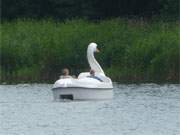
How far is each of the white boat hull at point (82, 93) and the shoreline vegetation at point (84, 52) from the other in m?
5.07

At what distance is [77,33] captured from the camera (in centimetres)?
4097

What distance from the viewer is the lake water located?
2556 cm

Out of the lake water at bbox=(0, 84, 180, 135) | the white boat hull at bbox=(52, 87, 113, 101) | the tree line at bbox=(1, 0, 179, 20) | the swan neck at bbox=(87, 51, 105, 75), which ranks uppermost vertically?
the tree line at bbox=(1, 0, 179, 20)

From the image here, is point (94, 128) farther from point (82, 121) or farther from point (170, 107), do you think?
point (170, 107)

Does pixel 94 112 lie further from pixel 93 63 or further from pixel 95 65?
pixel 93 63

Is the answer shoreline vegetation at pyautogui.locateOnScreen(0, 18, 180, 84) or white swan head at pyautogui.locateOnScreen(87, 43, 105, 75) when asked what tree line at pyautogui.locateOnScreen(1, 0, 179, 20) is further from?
white swan head at pyautogui.locateOnScreen(87, 43, 105, 75)

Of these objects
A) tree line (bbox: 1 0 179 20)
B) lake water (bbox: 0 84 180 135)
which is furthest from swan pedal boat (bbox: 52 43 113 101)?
tree line (bbox: 1 0 179 20)

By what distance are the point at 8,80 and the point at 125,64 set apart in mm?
3729

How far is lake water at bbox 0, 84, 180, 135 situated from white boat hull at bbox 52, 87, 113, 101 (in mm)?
245

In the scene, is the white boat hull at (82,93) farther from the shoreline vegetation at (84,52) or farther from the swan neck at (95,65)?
the shoreline vegetation at (84,52)

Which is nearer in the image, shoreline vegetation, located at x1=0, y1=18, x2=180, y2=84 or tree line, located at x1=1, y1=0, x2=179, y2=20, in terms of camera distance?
shoreline vegetation, located at x1=0, y1=18, x2=180, y2=84

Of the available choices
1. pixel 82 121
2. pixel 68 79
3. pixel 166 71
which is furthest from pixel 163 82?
pixel 82 121

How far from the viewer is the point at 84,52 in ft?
132

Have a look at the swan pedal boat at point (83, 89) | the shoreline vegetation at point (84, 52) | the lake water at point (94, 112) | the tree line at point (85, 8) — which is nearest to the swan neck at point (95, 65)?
the swan pedal boat at point (83, 89)
